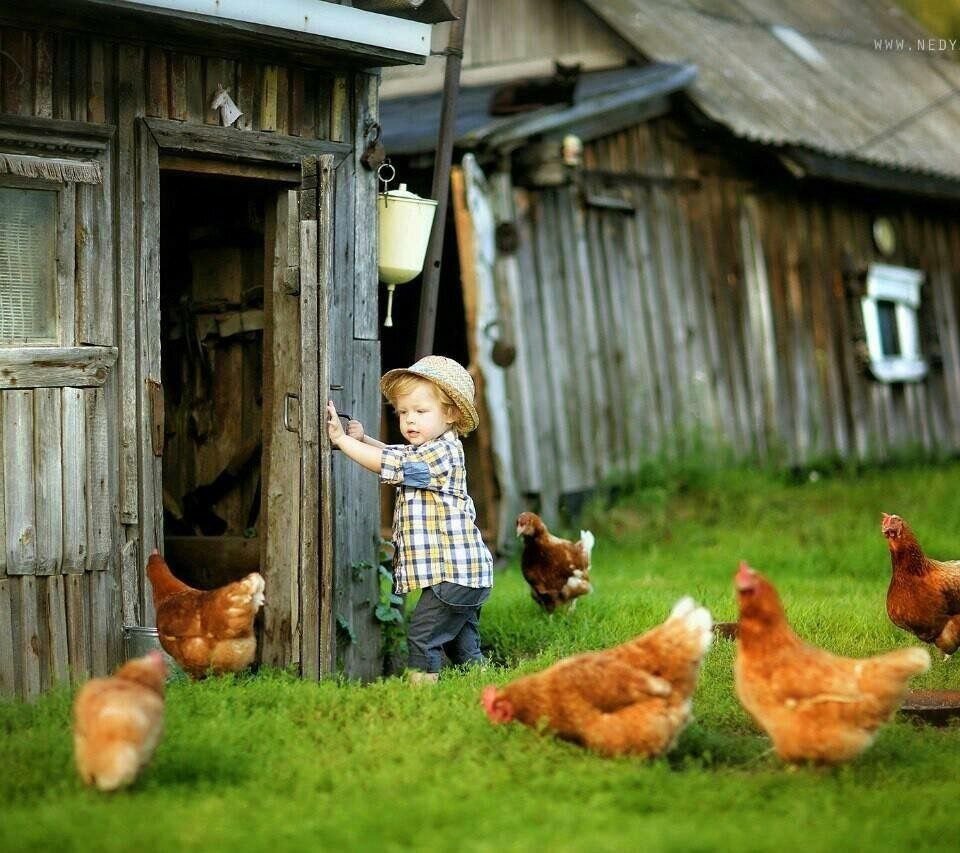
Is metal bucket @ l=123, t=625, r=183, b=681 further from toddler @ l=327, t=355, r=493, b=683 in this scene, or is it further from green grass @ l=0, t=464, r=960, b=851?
toddler @ l=327, t=355, r=493, b=683

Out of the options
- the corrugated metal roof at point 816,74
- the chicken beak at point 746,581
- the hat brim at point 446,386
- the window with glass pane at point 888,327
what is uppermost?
the corrugated metal roof at point 816,74

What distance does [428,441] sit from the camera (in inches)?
314

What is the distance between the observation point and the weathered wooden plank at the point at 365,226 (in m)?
8.59

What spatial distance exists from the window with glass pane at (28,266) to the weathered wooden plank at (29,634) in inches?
45.5

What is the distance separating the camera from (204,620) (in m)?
7.44

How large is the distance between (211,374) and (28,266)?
2294 mm

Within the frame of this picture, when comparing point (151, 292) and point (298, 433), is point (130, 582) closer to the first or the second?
point (298, 433)

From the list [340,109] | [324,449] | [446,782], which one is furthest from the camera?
[340,109]

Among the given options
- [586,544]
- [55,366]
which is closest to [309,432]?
[55,366]

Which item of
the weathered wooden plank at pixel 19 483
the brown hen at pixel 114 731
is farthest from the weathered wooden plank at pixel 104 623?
the brown hen at pixel 114 731

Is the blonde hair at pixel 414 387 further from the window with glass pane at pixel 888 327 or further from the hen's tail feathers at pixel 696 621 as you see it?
the window with glass pane at pixel 888 327

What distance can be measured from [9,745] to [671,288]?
948 centimetres

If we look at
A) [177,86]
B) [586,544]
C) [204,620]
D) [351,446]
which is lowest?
[204,620]

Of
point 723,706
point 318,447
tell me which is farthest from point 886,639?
point 318,447
